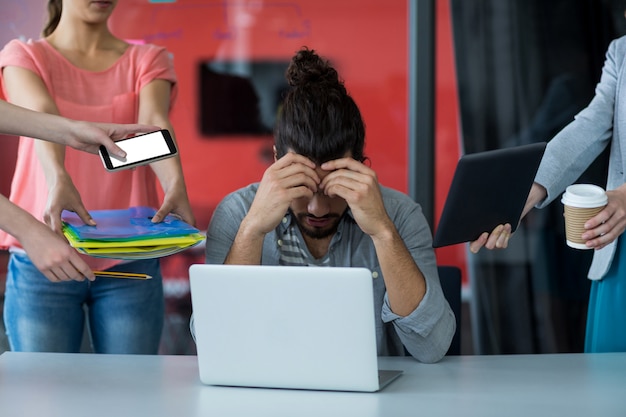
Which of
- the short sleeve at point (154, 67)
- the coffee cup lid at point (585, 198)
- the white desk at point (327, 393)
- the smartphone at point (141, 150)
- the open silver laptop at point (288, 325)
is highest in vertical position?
the short sleeve at point (154, 67)

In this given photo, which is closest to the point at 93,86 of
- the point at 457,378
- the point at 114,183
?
the point at 114,183

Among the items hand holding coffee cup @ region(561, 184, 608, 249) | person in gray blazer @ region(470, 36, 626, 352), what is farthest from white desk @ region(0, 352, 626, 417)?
hand holding coffee cup @ region(561, 184, 608, 249)

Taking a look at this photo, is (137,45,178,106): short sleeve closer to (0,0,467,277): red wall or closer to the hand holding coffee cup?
(0,0,467,277): red wall

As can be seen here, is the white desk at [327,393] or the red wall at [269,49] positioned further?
the red wall at [269,49]

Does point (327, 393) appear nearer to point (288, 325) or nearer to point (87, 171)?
point (288, 325)

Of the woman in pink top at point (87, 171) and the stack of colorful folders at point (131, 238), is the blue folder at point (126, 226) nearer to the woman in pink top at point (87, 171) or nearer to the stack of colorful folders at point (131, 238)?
the stack of colorful folders at point (131, 238)

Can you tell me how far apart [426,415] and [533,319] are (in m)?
2.65

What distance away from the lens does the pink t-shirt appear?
110 inches

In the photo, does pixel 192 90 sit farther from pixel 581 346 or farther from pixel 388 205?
pixel 581 346

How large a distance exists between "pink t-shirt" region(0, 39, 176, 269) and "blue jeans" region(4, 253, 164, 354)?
93mm

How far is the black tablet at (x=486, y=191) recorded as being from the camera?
2.01 m

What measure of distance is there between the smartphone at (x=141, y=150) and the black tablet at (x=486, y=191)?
2.35ft

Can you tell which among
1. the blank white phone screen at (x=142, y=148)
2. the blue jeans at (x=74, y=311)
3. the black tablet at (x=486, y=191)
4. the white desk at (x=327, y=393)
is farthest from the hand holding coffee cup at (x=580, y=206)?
the blue jeans at (x=74, y=311)

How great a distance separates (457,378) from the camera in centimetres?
206
